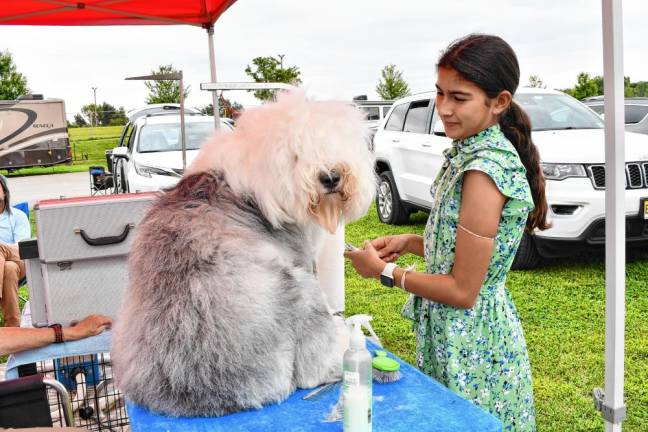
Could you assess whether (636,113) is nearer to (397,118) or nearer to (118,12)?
(397,118)

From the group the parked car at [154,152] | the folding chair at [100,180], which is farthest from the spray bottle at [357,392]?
the folding chair at [100,180]

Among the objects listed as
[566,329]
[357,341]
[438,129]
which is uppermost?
[438,129]

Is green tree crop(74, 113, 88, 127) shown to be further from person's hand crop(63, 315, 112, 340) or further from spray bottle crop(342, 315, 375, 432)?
spray bottle crop(342, 315, 375, 432)

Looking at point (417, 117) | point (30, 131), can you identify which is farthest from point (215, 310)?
point (30, 131)

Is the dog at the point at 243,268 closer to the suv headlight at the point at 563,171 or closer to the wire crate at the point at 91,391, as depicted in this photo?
the wire crate at the point at 91,391

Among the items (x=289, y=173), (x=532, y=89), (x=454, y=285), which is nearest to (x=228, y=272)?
(x=289, y=173)

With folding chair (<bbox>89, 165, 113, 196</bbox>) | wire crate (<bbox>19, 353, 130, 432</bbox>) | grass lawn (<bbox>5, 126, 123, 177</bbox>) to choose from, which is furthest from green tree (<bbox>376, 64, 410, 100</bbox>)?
wire crate (<bbox>19, 353, 130, 432</bbox>)

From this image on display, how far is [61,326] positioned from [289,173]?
1887mm

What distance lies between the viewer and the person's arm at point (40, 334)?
2.68 meters

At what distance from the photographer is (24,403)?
7.78 ft

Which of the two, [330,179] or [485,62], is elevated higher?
[485,62]

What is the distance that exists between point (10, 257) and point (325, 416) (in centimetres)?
470

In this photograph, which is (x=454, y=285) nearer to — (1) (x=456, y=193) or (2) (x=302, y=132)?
(1) (x=456, y=193)

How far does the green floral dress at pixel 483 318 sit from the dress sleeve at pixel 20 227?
510cm
